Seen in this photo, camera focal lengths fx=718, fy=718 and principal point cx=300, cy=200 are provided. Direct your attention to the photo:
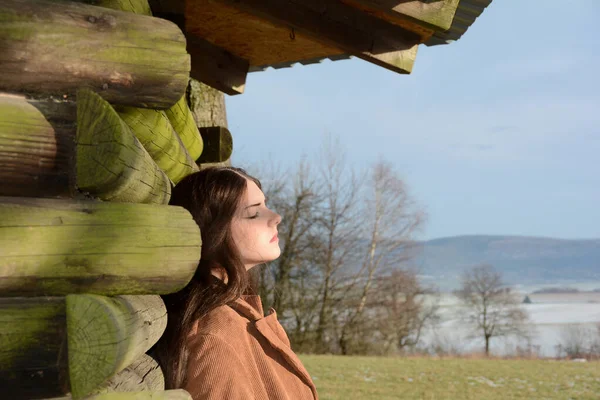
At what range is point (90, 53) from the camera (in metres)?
2.20

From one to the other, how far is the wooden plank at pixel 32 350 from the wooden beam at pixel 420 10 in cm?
232

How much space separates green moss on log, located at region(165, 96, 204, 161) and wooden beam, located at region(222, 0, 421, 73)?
69cm

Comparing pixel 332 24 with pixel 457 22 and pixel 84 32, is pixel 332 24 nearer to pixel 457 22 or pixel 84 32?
pixel 457 22

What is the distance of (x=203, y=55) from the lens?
16.5 ft

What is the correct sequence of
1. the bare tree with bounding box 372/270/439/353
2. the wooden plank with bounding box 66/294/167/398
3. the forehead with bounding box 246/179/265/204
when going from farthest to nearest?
1. the bare tree with bounding box 372/270/439/353
2. the forehead with bounding box 246/179/265/204
3. the wooden plank with bounding box 66/294/167/398

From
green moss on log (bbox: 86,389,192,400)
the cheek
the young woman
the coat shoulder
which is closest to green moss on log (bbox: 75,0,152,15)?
the young woman

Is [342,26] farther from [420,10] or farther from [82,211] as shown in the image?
[82,211]

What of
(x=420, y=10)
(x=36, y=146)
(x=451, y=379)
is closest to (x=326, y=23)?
(x=420, y=10)

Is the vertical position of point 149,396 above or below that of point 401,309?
below

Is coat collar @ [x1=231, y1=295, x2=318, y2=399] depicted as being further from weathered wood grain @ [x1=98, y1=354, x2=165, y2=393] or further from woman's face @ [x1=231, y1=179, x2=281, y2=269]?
weathered wood grain @ [x1=98, y1=354, x2=165, y2=393]

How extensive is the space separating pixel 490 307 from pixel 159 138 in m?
40.9

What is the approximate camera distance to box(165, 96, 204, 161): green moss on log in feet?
11.9

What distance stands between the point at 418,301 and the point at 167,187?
29839mm

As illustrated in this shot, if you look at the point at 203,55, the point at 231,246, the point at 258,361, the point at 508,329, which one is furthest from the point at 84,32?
the point at 508,329
